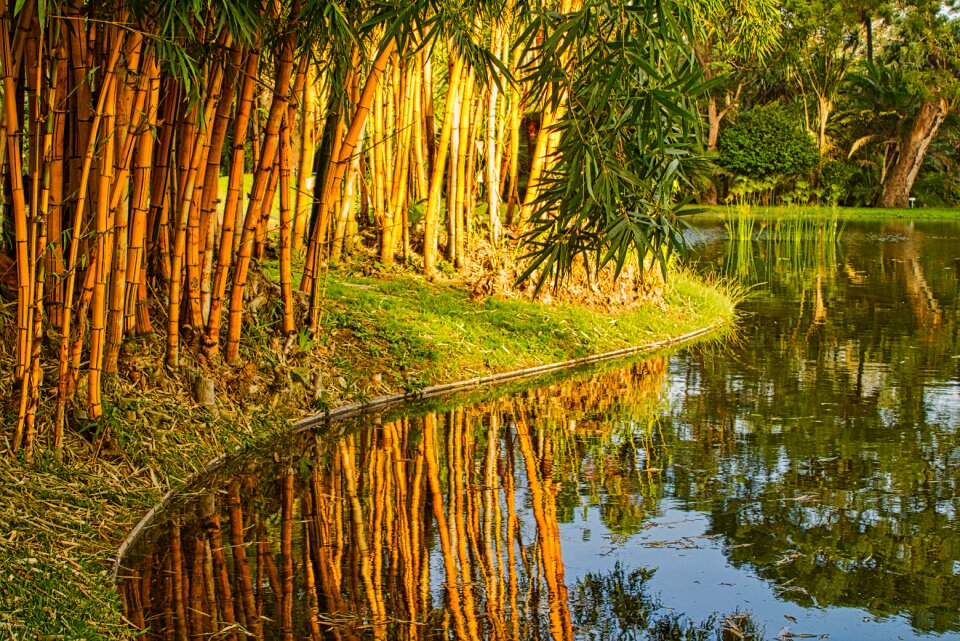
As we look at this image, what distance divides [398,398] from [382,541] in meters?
2.56

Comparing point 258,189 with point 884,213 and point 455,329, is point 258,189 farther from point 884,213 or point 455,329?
point 884,213

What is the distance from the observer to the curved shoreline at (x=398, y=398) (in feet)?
14.0

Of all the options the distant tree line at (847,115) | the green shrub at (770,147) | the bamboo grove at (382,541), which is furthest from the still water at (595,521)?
the green shrub at (770,147)

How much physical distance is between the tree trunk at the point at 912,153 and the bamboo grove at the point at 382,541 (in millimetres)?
25328

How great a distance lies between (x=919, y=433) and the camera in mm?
5824

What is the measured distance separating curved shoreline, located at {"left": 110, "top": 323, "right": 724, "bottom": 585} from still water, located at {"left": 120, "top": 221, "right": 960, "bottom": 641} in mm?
56

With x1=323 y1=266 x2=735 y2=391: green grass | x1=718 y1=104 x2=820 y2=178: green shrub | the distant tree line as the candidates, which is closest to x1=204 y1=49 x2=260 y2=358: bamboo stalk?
x1=323 y1=266 x2=735 y2=391: green grass

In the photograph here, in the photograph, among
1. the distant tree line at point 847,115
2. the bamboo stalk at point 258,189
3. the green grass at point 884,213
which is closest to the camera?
the bamboo stalk at point 258,189

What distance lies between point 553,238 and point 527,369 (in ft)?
8.97

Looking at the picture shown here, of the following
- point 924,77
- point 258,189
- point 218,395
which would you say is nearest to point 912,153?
point 924,77

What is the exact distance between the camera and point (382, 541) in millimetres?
4094

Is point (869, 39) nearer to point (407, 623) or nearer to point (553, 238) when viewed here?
point (553, 238)

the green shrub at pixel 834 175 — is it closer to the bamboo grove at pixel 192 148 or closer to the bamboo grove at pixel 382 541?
the bamboo grove at pixel 382 541

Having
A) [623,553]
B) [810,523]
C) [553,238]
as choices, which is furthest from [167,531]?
[810,523]
